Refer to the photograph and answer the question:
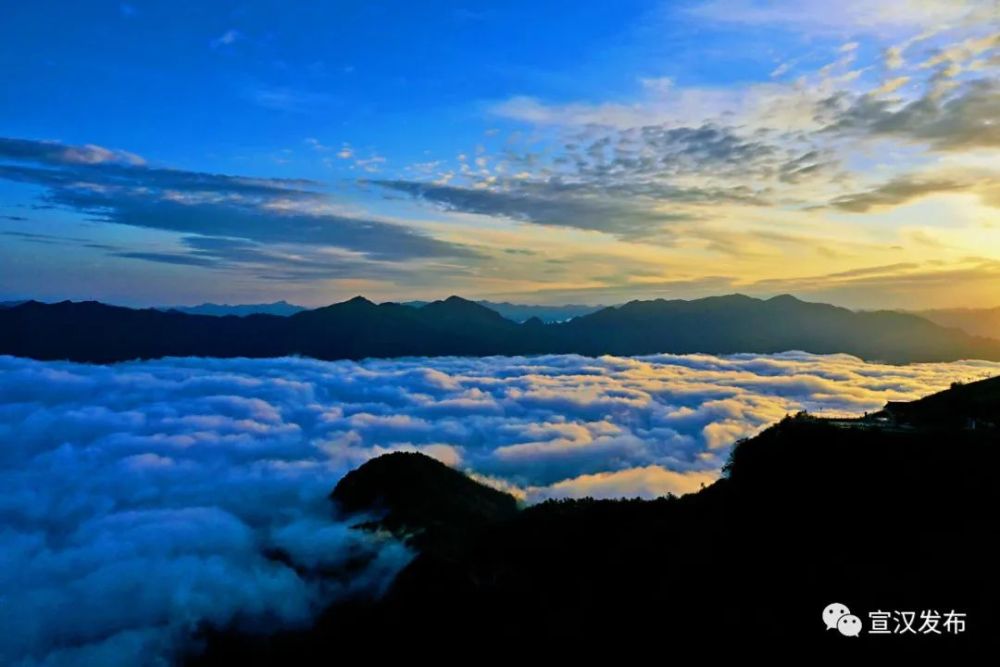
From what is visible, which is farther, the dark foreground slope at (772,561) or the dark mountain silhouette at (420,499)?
the dark mountain silhouette at (420,499)

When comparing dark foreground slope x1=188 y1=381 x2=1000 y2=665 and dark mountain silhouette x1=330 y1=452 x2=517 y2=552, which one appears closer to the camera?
dark foreground slope x1=188 y1=381 x2=1000 y2=665

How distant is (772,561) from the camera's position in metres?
37.9

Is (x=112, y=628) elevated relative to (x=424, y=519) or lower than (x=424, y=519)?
lower

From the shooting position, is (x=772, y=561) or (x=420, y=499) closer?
(x=772, y=561)

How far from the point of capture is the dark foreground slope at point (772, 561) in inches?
1209

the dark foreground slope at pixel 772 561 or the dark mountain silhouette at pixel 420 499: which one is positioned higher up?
the dark foreground slope at pixel 772 561

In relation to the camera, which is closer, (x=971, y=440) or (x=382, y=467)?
(x=971, y=440)

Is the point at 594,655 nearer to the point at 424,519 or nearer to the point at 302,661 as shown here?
the point at 302,661

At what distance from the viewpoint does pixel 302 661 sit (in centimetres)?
10075

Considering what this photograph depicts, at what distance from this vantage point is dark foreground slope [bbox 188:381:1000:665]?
101 ft

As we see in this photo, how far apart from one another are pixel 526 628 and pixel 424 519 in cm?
11215

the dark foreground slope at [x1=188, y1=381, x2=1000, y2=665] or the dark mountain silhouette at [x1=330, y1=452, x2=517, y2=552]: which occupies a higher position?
the dark foreground slope at [x1=188, y1=381, x2=1000, y2=665]

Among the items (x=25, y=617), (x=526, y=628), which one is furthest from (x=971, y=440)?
(x=25, y=617)

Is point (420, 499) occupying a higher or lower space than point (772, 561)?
lower
